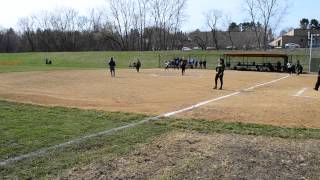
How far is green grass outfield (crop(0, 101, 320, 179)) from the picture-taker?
7451 millimetres

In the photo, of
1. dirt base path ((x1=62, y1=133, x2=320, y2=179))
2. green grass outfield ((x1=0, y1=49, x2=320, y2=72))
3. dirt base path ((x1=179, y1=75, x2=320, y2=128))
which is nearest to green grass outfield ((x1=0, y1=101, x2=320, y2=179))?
dirt base path ((x1=62, y1=133, x2=320, y2=179))

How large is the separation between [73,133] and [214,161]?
380 centimetres

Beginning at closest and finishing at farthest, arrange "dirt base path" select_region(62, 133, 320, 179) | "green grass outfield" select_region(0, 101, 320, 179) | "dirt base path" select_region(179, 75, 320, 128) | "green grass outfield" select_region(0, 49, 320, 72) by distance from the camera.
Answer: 1. "dirt base path" select_region(62, 133, 320, 179)
2. "green grass outfield" select_region(0, 101, 320, 179)
3. "dirt base path" select_region(179, 75, 320, 128)
4. "green grass outfield" select_region(0, 49, 320, 72)

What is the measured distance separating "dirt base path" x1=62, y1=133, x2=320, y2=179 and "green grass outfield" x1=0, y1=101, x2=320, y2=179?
0.47 meters

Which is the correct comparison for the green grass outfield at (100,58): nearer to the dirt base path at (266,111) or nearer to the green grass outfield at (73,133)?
the dirt base path at (266,111)

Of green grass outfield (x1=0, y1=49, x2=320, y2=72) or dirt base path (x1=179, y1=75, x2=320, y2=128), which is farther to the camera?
green grass outfield (x1=0, y1=49, x2=320, y2=72)

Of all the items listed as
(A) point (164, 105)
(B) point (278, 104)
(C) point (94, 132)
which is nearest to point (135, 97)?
(A) point (164, 105)

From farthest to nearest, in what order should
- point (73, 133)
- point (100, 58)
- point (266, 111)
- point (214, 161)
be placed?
point (100, 58) < point (266, 111) < point (73, 133) < point (214, 161)

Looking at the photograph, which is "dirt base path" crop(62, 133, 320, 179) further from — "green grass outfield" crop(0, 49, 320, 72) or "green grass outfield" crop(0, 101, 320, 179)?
"green grass outfield" crop(0, 49, 320, 72)

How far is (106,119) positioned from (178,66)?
4239 cm

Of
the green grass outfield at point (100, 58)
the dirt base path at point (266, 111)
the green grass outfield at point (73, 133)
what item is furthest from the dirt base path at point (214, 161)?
the green grass outfield at point (100, 58)

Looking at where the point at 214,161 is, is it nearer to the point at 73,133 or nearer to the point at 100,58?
the point at 73,133

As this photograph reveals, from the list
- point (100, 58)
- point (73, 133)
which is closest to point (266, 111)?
point (73, 133)

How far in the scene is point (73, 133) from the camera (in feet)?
33.2
